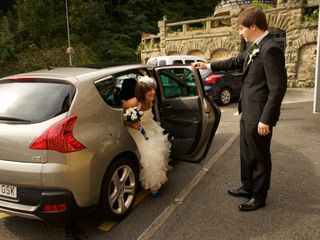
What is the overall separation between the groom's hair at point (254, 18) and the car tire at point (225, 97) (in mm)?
8597

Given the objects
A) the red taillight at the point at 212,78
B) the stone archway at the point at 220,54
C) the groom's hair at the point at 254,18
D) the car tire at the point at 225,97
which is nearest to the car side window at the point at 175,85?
the groom's hair at the point at 254,18

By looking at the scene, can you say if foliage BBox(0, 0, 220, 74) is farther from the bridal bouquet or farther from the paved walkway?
the bridal bouquet

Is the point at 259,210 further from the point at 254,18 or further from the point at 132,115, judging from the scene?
the point at 254,18

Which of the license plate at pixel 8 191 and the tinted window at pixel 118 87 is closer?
the license plate at pixel 8 191

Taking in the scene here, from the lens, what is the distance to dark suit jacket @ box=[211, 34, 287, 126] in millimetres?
3562

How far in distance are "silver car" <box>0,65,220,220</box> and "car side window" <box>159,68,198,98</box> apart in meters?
1.22

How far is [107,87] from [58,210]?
138cm

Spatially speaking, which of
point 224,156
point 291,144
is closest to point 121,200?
point 224,156

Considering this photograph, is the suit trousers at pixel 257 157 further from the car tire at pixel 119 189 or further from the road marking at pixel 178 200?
the car tire at pixel 119 189

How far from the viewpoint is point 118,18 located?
44875 mm

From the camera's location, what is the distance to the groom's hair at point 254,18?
12.2ft

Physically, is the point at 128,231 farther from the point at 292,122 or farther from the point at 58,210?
the point at 292,122

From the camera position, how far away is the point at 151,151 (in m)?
4.13

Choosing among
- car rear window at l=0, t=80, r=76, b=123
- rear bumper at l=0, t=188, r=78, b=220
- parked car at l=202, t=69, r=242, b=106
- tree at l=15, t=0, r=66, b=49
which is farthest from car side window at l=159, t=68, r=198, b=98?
tree at l=15, t=0, r=66, b=49
